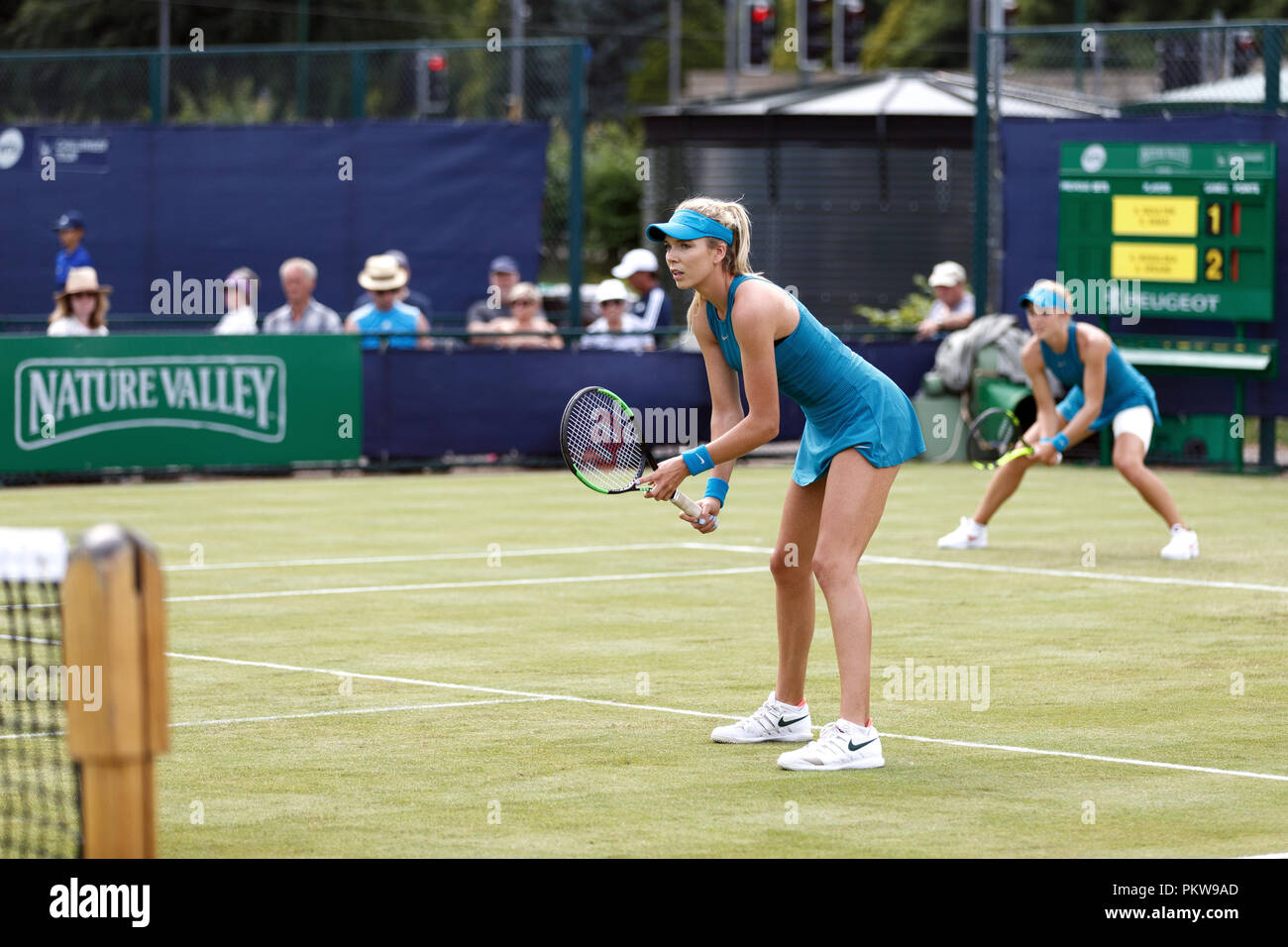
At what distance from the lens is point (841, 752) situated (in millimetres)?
7531

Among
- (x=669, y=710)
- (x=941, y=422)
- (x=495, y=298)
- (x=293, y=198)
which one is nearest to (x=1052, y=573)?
(x=669, y=710)

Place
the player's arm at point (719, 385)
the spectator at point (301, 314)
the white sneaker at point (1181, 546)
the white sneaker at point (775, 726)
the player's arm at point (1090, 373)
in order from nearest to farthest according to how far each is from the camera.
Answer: the player's arm at point (719, 385) → the white sneaker at point (775, 726) → the white sneaker at point (1181, 546) → the player's arm at point (1090, 373) → the spectator at point (301, 314)

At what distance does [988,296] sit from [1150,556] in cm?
949

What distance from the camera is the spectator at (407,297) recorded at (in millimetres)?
21919

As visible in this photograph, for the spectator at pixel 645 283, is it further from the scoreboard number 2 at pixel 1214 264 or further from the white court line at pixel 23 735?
the white court line at pixel 23 735

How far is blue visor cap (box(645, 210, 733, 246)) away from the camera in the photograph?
7.40 m

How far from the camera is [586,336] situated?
2128cm

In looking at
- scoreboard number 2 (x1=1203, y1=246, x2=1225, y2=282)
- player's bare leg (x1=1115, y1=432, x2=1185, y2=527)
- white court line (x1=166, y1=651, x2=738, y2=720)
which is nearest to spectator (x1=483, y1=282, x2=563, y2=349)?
scoreboard number 2 (x1=1203, y1=246, x2=1225, y2=282)

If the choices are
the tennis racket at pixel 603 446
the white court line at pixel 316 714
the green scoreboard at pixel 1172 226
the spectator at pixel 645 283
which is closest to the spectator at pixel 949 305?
the green scoreboard at pixel 1172 226

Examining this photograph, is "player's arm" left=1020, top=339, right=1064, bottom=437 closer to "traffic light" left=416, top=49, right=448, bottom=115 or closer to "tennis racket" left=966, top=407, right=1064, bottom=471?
"tennis racket" left=966, top=407, right=1064, bottom=471

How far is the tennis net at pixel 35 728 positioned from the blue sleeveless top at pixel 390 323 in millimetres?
9559

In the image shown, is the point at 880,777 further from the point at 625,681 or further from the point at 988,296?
the point at 988,296

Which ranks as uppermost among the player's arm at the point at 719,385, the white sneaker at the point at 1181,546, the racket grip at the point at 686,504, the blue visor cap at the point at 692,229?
the blue visor cap at the point at 692,229
